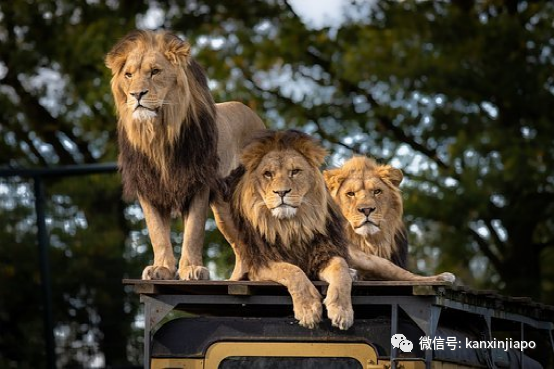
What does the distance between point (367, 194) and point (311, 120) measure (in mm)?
8664

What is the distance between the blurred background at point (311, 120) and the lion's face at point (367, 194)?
21.9ft

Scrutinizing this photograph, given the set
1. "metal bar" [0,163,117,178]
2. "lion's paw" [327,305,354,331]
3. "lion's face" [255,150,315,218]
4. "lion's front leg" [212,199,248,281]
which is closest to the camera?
"lion's paw" [327,305,354,331]

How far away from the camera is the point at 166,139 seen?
7352mm

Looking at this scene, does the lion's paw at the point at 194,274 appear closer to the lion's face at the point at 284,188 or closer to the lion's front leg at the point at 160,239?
the lion's front leg at the point at 160,239

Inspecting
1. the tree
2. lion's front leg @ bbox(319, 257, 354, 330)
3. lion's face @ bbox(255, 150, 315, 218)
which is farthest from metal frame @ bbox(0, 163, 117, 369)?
lion's front leg @ bbox(319, 257, 354, 330)

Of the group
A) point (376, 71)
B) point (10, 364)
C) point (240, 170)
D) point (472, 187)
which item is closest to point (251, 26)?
point (376, 71)

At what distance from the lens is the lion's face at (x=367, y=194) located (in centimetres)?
830

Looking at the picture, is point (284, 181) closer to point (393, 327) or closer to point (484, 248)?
point (393, 327)

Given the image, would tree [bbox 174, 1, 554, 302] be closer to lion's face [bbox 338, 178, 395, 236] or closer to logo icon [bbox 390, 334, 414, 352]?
lion's face [bbox 338, 178, 395, 236]

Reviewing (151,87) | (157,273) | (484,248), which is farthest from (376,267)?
(484,248)

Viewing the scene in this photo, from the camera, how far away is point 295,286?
684 centimetres

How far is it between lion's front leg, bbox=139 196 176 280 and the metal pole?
6.83 m

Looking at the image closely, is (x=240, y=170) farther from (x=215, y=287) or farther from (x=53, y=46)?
(x=53, y=46)

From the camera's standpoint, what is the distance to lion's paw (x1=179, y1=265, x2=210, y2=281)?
721cm
